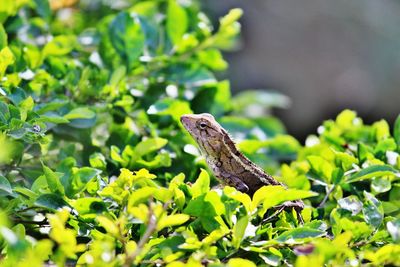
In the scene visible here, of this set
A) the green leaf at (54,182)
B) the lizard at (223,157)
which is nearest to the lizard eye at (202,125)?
the lizard at (223,157)

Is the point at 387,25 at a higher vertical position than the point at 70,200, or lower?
lower

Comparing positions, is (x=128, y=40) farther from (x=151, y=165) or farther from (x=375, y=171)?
(x=375, y=171)

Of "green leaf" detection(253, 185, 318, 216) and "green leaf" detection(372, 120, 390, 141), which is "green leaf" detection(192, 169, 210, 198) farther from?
"green leaf" detection(372, 120, 390, 141)

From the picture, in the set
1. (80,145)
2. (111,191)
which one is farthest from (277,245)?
(80,145)

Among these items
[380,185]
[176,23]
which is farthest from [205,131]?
[380,185]

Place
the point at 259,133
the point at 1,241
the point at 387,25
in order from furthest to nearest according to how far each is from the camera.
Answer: the point at 387,25 → the point at 259,133 → the point at 1,241

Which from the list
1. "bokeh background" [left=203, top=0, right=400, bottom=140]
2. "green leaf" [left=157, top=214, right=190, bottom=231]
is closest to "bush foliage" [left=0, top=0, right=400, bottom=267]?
"green leaf" [left=157, top=214, right=190, bottom=231]

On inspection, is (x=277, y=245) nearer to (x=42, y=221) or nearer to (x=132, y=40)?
(x=42, y=221)
